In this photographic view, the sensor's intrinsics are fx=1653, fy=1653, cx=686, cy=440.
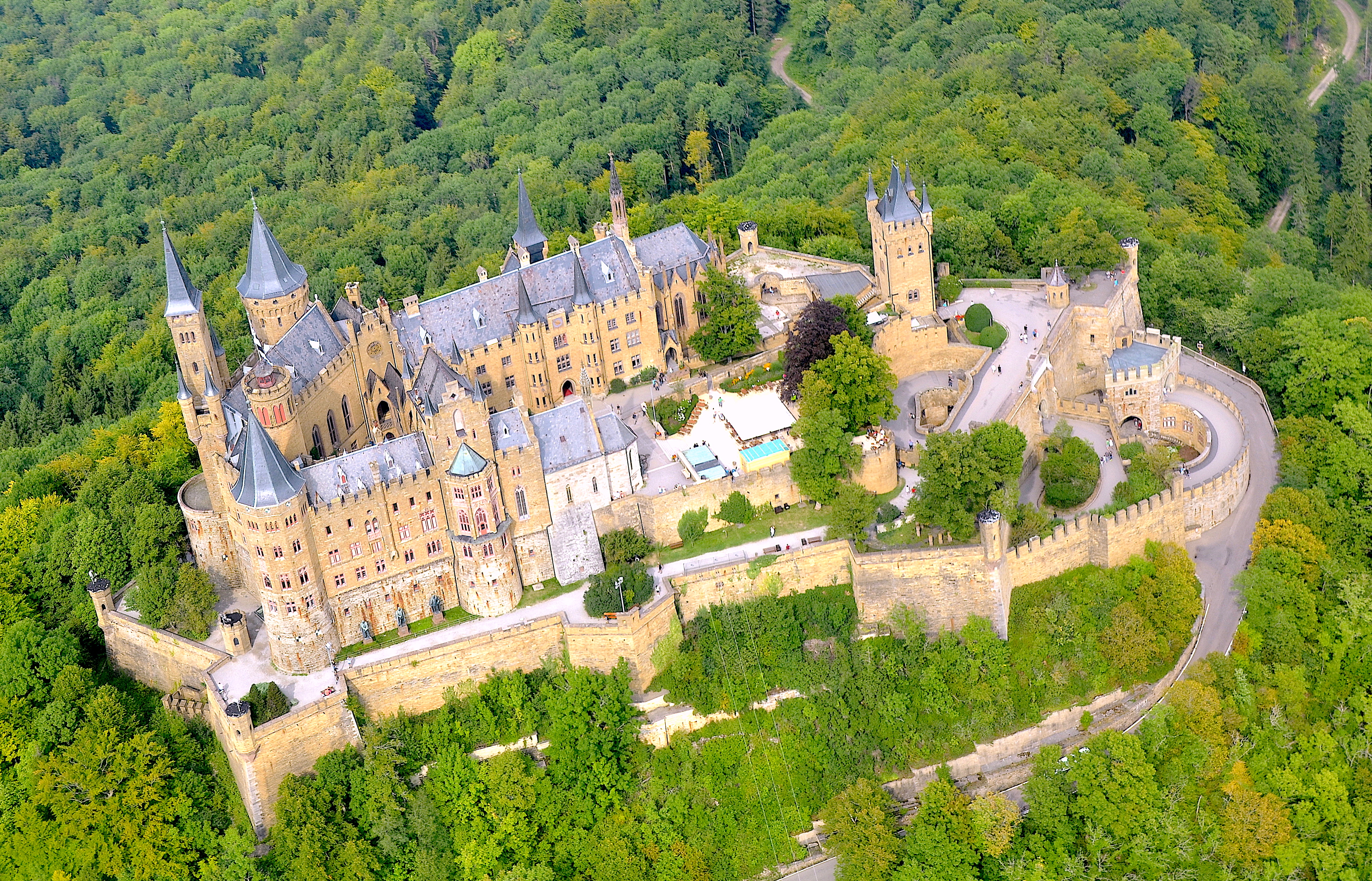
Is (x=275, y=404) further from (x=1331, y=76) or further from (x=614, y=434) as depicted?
(x=1331, y=76)

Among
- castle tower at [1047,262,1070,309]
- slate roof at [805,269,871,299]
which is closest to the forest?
castle tower at [1047,262,1070,309]

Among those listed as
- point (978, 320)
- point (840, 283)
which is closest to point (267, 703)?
point (840, 283)

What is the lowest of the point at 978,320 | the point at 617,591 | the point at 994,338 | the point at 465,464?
the point at 617,591

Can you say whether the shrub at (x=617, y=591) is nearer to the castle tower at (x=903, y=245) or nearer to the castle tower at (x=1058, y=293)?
the castle tower at (x=903, y=245)

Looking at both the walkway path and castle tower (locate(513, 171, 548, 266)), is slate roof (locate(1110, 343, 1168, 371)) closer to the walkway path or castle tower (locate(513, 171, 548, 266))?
castle tower (locate(513, 171, 548, 266))

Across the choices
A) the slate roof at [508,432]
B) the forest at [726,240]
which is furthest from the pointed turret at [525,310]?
the forest at [726,240]
